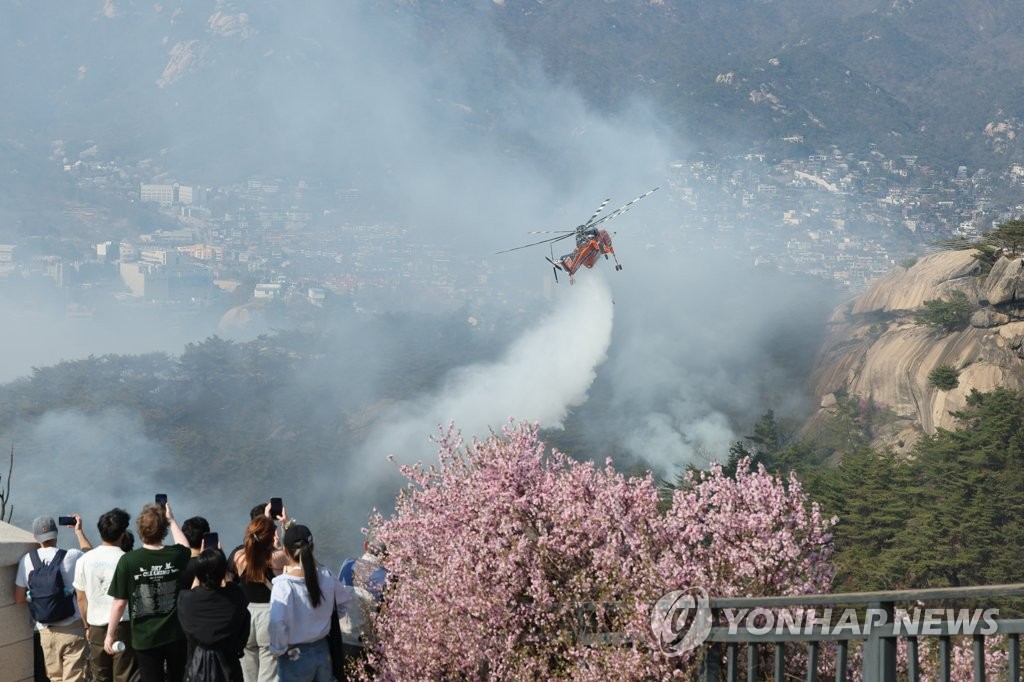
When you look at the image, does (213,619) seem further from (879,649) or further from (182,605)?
(879,649)

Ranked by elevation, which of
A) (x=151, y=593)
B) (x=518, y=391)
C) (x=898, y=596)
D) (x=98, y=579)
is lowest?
(x=898, y=596)

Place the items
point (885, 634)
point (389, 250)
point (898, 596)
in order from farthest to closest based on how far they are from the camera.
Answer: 1. point (389, 250)
2. point (885, 634)
3. point (898, 596)

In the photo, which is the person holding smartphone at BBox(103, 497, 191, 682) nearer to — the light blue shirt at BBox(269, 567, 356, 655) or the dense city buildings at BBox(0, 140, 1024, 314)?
the light blue shirt at BBox(269, 567, 356, 655)

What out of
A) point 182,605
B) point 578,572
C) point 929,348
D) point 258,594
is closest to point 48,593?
point 182,605

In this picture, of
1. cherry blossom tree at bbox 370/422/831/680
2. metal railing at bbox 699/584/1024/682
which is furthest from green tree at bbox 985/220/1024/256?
metal railing at bbox 699/584/1024/682

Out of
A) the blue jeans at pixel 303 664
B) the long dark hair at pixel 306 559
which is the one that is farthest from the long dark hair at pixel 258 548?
the blue jeans at pixel 303 664
